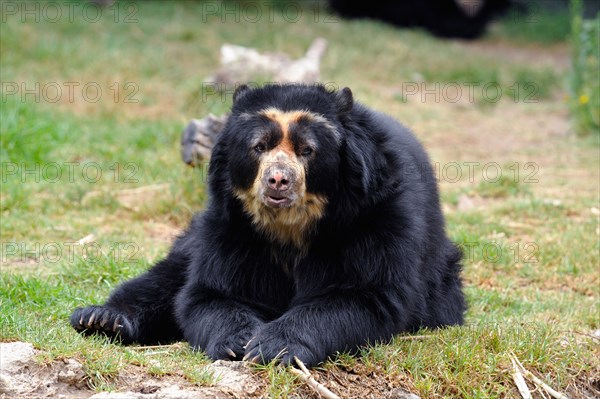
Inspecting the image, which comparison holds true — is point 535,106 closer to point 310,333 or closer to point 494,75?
point 494,75

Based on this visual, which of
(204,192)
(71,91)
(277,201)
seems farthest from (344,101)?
(71,91)

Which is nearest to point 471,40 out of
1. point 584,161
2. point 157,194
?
point 584,161

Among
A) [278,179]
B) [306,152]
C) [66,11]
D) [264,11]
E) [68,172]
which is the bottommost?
[68,172]

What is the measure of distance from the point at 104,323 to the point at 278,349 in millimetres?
1238

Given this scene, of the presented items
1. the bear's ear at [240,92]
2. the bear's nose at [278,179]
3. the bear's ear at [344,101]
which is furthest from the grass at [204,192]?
the bear's ear at [240,92]

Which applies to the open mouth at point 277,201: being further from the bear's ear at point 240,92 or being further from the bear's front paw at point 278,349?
the bear's ear at point 240,92

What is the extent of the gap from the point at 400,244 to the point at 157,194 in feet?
12.5

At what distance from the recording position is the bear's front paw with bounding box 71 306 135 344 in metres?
5.10

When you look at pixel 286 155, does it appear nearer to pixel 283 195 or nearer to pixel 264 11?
pixel 283 195

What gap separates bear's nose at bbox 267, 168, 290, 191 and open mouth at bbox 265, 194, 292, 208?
0.05m

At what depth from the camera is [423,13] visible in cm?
1805

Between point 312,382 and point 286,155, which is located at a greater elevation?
point 286,155

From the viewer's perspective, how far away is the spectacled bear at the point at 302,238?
4.64 metres

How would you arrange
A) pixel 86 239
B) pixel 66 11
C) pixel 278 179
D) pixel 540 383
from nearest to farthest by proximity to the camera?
pixel 278 179 → pixel 540 383 → pixel 86 239 → pixel 66 11
